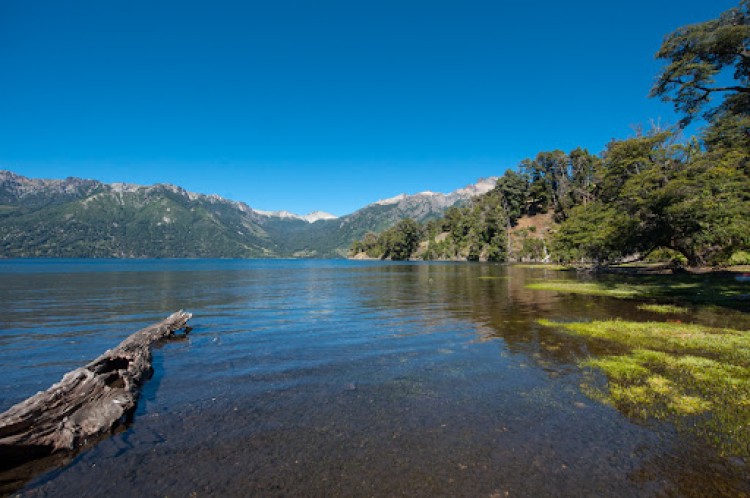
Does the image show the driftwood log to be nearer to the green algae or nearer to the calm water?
the calm water

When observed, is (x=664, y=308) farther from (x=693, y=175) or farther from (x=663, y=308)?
(x=693, y=175)

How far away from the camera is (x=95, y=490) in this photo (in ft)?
24.3

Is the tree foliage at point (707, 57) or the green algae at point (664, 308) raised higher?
the tree foliage at point (707, 57)

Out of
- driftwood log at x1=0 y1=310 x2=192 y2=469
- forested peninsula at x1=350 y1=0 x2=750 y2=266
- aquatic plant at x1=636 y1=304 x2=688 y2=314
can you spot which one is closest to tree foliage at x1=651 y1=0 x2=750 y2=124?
forested peninsula at x1=350 y1=0 x2=750 y2=266

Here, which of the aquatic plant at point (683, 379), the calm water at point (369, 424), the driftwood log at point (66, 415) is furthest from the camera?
the aquatic plant at point (683, 379)

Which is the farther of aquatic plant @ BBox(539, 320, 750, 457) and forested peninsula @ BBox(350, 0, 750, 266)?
forested peninsula @ BBox(350, 0, 750, 266)

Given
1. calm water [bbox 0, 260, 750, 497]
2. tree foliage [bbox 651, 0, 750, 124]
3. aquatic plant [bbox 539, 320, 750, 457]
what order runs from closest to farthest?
calm water [bbox 0, 260, 750, 497]
aquatic plant [bbox 539, 320, 750, 457]
tree foliage [bbox 651, 0, 750, 124]

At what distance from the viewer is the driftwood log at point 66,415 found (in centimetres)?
823

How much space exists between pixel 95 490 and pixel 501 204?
201914 mm

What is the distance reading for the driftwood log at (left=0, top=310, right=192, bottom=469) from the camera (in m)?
8.23

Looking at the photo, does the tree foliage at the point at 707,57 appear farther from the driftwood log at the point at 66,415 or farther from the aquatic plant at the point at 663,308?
the driftwood log at the point at 66,415

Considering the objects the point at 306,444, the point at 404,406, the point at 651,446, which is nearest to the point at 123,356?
the point at 306,444

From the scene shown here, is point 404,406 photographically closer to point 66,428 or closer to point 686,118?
point 66,428

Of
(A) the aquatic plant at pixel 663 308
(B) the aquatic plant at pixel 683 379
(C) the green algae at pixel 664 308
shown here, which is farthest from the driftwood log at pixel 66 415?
(A) the aquatic plant at pixel 663 308
